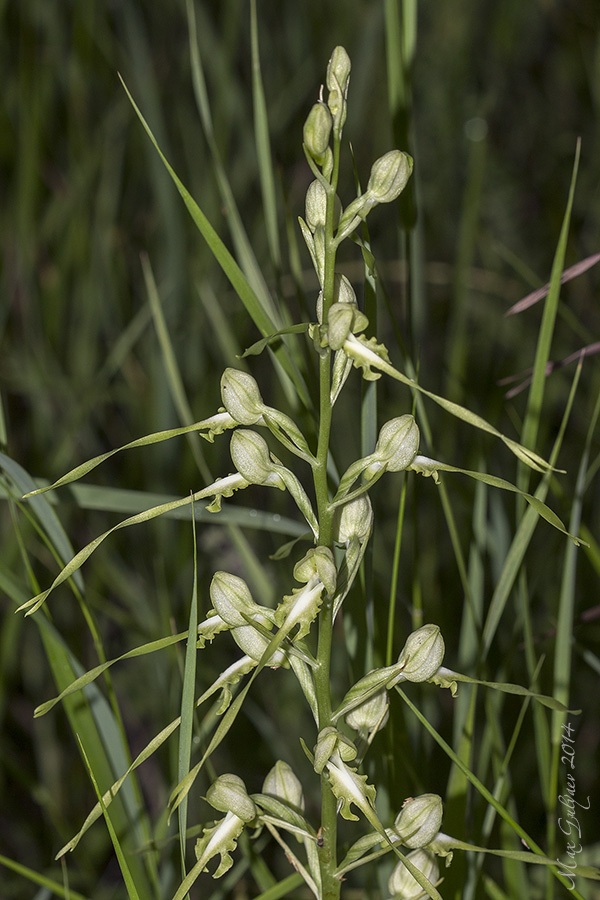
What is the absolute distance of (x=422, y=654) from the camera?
86 centimetres

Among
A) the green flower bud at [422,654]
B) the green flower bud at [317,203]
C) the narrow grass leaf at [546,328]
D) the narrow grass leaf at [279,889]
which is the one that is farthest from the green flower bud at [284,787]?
the green flower bud at [317,203]

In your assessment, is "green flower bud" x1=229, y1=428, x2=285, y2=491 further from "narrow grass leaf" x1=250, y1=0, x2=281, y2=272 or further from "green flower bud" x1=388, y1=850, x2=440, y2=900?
"green flower bud" x1=388, y1=850, x2=440, y2=900

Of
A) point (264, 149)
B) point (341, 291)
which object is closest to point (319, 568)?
point (341, 291)

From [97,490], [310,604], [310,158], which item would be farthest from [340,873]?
[310,158]

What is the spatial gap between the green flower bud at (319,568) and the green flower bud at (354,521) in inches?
4.2

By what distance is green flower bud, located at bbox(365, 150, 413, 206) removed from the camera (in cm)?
81


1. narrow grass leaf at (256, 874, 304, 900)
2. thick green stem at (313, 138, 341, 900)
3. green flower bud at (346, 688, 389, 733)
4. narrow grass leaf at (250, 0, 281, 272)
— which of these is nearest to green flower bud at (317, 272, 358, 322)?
thick green stem at (313, 138, 341, 900)

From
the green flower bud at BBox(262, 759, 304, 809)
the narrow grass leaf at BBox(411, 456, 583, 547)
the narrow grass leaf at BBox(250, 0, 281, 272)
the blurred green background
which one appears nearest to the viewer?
the narrow grass leaf at BBox(411, 456, 583, 547)

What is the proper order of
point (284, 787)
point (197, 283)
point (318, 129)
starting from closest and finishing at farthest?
1. point (318, 129)
2. point (284, 787)
3. point (197, 283)

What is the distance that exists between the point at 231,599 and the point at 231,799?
0.22 m

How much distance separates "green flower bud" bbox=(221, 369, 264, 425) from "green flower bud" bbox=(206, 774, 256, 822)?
39cm

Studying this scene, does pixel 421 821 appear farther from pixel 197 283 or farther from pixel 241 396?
pixel 197 283

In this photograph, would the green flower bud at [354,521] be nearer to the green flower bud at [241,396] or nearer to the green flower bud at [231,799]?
the green flower bud at [241,396]

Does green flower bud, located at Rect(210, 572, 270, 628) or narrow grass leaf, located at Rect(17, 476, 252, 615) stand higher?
narrow grass leaf, located at Rect(17, 476, 252, 615)
